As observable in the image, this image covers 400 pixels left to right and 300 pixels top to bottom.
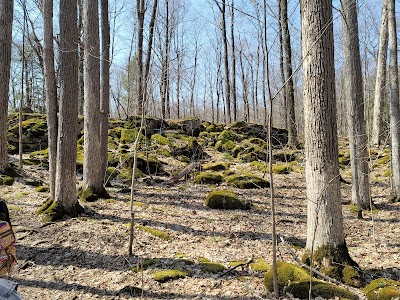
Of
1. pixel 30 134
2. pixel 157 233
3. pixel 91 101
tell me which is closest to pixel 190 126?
pixel 30 134

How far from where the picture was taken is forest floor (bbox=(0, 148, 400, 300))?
3.51 m

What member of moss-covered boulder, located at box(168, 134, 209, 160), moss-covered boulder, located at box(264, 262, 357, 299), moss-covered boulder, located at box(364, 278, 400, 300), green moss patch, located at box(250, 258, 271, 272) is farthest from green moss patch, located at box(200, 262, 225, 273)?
moss-covered boulder, located at box(168, 134, 209, 160)

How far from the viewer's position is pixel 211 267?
153 inches

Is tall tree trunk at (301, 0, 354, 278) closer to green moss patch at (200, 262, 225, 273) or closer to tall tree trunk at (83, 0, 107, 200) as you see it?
green moss patch at (200, 262, 225, 273)

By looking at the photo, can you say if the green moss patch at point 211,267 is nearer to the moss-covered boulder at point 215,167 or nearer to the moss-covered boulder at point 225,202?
the moss-covered boulder at point 225,202

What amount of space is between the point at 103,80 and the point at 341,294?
Result: 784 centimetres

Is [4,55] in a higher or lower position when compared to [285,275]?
higher

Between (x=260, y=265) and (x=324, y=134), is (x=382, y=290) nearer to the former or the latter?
(x=260, y=265)

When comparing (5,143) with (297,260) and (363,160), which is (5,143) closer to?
(297,260)

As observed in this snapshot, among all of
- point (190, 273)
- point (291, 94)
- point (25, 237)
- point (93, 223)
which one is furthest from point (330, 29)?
point (291, 94)

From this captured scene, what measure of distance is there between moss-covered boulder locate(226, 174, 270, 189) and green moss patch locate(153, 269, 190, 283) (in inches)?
216

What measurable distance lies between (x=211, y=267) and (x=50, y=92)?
5126mm

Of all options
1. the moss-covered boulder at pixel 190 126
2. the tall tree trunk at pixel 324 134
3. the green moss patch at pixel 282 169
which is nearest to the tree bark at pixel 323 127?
the tall tree trunk at pixel 324 134

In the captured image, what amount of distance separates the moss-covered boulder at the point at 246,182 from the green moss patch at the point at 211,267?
16.9 ft
